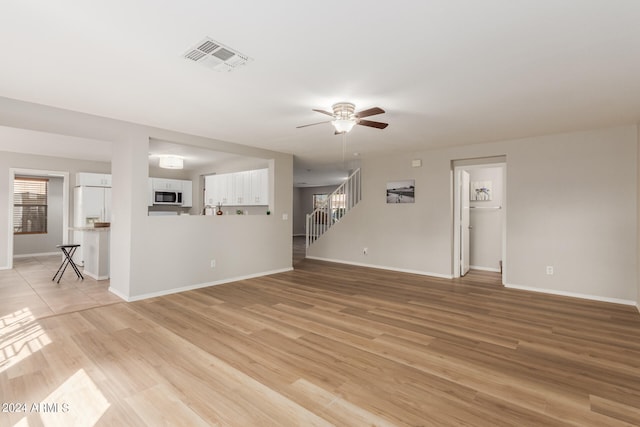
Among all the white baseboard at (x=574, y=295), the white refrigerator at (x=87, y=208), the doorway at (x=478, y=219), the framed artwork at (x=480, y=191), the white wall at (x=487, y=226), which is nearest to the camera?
the white baseboard at (x=574, y=295)

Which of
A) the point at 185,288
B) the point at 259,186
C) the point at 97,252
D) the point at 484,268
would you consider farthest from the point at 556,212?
the point at 97,252

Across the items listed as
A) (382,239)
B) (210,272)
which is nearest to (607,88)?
(382,239)

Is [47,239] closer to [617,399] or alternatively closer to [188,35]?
[188,35]

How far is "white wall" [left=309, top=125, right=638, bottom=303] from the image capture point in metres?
4.44

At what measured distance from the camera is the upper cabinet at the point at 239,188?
7.11m

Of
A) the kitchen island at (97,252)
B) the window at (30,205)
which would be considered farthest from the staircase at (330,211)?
the window at (30,205)

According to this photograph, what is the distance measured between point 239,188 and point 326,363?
570cm

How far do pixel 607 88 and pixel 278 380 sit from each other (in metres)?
4.03

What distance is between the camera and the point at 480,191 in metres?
7.10

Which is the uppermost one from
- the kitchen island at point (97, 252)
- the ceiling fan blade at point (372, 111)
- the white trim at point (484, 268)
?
the ceiling fan blade at point (372, 111)

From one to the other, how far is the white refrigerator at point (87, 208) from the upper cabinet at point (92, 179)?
164 millimetres

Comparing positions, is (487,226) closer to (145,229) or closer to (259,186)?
(259,186)

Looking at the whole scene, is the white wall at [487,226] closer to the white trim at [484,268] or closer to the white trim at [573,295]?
the white trim at [484,268]

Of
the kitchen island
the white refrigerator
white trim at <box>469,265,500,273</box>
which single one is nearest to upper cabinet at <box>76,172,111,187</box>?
the white refrigerator
